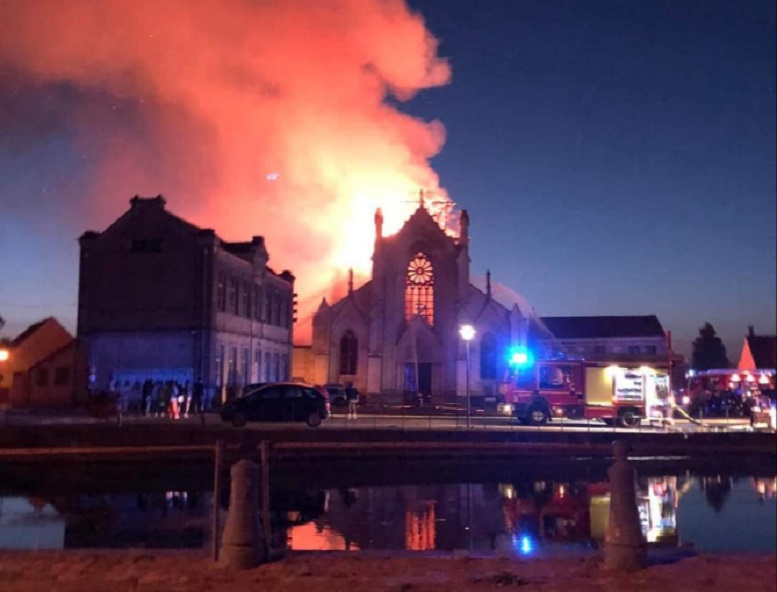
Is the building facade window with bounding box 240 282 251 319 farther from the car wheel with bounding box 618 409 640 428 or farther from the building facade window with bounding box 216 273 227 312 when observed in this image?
the car wheel with bounding box 618 409 640 428

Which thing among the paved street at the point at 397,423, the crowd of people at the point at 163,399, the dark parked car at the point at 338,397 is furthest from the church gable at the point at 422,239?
the crowd of people at the point at 163,399

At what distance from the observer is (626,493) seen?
8117 mm

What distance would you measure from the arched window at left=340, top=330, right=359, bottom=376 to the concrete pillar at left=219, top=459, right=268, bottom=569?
37522mm

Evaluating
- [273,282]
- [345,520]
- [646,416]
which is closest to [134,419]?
[273,282]

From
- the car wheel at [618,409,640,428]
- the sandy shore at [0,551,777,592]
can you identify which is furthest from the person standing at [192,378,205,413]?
the sandy shore at [0,551,777,592]

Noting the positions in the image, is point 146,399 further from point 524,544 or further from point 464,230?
point 464,230

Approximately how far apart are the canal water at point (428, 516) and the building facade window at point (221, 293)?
714 inches

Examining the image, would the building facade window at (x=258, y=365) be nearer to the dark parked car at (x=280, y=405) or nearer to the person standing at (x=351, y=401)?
the person standing at (x=351, y=401)

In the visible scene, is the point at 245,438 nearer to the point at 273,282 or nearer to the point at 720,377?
the point at 273,282

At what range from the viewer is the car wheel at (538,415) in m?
27.4

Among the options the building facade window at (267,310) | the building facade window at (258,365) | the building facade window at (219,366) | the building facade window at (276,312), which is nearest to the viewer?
the building facade window at (258,365)

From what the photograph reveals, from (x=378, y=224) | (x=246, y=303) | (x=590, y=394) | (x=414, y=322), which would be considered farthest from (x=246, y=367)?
(x=378, y=224)

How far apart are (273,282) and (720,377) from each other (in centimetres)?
2202

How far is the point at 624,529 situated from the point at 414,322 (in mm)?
40145
